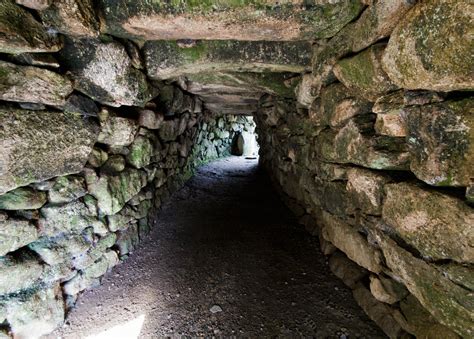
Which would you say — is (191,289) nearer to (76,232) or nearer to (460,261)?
(76,232)

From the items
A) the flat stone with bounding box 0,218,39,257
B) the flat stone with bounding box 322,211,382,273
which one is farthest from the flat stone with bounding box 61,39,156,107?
the flat stone with bounding box 322,211,382,273

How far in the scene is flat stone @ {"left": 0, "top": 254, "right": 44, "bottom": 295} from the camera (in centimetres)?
173

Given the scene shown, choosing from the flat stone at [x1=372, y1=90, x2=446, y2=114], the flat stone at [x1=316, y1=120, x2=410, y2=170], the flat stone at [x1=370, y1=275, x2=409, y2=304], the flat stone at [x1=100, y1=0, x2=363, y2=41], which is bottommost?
the flat stone at [x1=370, y1=275, x2=409, y2=304]

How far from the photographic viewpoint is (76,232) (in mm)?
2246

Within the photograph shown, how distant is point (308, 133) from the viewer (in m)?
3.12

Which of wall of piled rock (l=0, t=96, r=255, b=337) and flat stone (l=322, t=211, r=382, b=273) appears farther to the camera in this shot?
flat stone (l=322, t=211, r=382, b=273)

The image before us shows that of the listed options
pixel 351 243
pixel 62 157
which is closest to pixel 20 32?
pixel 62 157

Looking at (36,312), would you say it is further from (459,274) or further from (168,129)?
(459,274)

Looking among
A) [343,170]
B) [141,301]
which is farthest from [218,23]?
[141,301]

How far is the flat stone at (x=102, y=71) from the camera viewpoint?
1946 millimetres

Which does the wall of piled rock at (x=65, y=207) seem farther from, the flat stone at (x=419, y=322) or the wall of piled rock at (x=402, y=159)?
Result: the flat stone at (x=419, y=322)

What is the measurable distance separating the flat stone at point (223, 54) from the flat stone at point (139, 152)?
2.95ft

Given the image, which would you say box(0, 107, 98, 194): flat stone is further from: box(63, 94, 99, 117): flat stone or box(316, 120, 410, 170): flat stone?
box(316, 120, 410, 170): flat stone

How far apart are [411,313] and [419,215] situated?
33.8 inches
